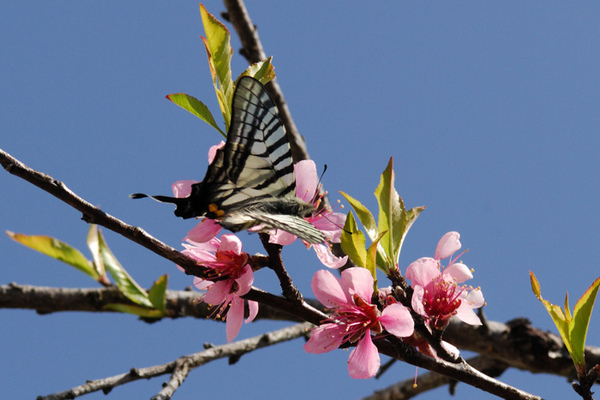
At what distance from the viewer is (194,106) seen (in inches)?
60.6

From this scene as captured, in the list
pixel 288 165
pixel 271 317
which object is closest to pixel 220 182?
pixel 288 165

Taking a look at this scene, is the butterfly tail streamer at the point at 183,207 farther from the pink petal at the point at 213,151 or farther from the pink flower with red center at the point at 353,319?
the pink flower with red center at the point at 353,319

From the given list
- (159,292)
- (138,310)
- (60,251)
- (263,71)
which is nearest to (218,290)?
(263,71)

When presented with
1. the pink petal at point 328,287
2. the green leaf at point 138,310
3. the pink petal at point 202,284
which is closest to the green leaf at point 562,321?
the pink petal at point 328,287

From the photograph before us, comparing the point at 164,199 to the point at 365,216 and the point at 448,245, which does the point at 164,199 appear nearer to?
the point at 365,216

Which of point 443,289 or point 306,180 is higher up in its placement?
point 306,180

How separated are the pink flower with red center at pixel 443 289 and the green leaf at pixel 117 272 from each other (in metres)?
1.52

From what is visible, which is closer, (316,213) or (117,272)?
Answer: (316,213)

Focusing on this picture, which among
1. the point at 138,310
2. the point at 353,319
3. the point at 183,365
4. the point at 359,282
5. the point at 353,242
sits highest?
the point at 353,242

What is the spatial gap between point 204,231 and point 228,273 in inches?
5.2

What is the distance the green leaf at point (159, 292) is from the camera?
2455 mm

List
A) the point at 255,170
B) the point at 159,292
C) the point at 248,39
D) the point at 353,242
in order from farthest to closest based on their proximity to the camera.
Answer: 1. the point at 248,39
2. the point at 159,292
3. the point at 255,170
4. the point at 353,242

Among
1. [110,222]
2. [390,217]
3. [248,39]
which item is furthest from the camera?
[248,39]

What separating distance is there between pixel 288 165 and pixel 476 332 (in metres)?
1.80
